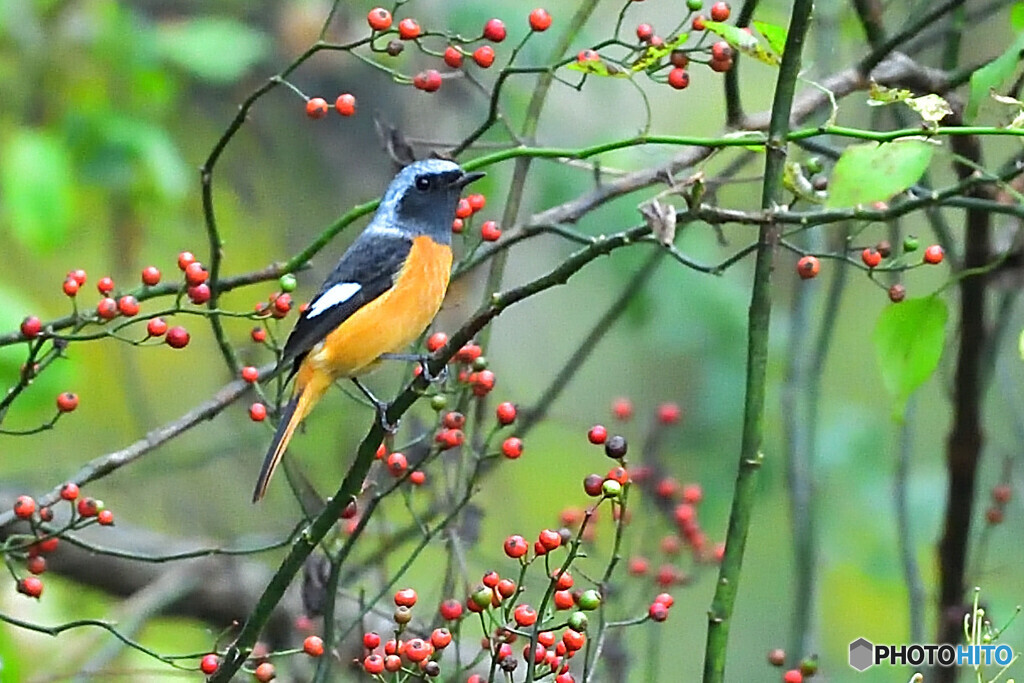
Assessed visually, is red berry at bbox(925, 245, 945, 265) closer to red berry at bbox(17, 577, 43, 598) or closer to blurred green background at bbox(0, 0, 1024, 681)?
blurred green background at bbox(0, 0, 1024, 681)

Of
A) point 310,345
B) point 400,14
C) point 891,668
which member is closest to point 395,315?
point 310,345

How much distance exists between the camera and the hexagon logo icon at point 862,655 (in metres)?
3.77

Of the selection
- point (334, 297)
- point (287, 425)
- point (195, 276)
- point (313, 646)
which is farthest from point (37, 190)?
point (313, 646)

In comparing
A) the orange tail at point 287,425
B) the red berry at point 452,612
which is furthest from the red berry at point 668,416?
the red berry at point 452,612

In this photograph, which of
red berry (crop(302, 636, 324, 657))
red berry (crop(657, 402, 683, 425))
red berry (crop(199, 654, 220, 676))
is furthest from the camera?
red berry (crop(657, 402, 683, 425))

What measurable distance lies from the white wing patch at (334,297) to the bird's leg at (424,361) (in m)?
0.21

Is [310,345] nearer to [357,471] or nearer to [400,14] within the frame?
[357,471]

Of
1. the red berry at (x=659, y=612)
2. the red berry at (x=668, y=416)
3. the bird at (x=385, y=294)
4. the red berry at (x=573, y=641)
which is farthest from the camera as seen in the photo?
the red berry at (x=668, y=416)

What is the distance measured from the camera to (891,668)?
206 inches

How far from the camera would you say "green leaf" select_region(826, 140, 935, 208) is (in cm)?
202

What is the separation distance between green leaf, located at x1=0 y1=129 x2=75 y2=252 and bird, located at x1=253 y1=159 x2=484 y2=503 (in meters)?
0.89

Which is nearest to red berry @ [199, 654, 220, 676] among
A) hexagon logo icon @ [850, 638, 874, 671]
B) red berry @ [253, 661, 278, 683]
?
red berry @ [253, 661, 278, 683]

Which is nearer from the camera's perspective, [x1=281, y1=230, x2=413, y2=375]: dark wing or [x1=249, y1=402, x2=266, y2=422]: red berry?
[x1=249, y1=402, x2=266, y2=422]: red berry

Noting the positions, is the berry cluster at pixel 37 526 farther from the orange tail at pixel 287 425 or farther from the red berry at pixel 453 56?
the red berry at pixel 453 56
